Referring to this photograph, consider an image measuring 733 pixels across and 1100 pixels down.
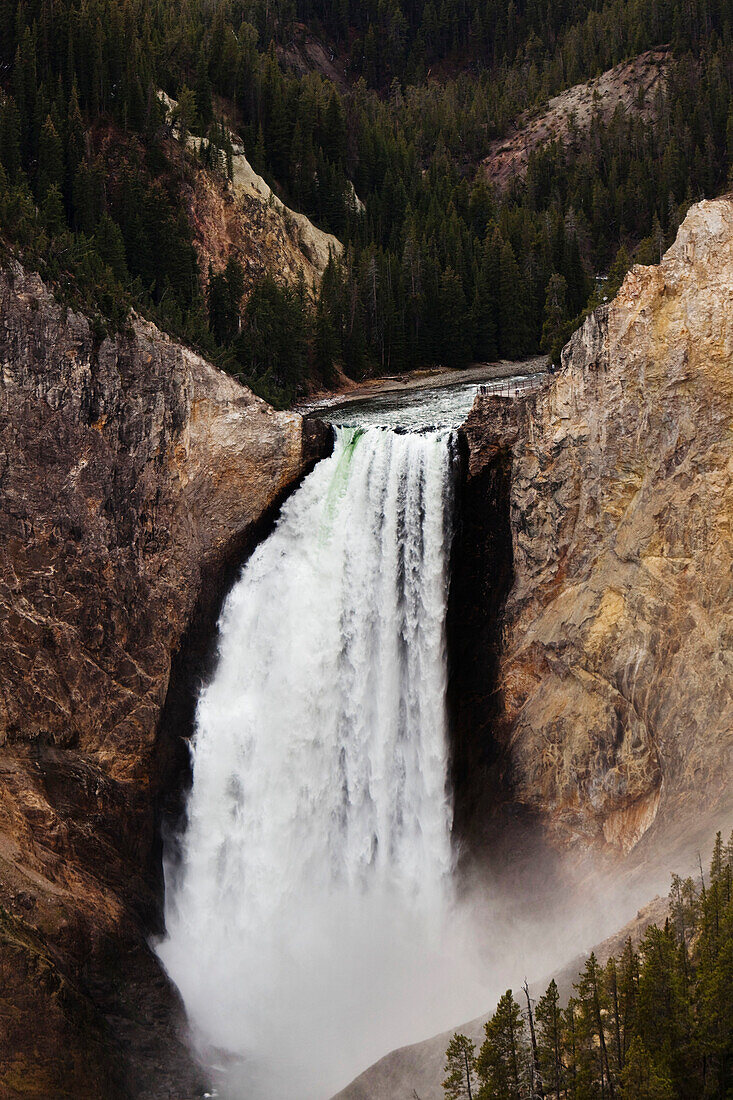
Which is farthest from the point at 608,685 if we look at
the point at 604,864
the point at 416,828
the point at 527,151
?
the point at 527,151

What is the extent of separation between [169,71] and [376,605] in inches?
1833

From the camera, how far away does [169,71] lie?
68125 millimetres

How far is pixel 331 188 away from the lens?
255 feet

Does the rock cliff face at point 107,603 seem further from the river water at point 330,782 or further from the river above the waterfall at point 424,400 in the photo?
the river above the waterfall at point 424,400

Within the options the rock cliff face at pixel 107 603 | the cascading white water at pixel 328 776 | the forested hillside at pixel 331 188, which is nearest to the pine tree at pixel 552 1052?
the cascading white water at pixel 328 776

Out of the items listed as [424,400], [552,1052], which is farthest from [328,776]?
[424,400]

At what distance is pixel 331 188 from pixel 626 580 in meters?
53.1

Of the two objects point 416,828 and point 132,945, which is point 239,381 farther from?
point 132,945

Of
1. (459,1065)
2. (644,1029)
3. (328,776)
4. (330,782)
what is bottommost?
(459,1065)

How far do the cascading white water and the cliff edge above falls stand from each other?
2.48 m

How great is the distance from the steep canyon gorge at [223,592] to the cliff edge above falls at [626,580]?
82mm

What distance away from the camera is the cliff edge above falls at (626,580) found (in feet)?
106

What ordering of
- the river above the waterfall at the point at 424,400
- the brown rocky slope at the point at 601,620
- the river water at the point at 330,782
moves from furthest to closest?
the river above the waterfall at the point at 424,400, the river water at the point at 330,782, the brown rocky slope at the point at 601,620

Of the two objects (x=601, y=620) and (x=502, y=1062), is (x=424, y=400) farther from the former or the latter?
(x=502, y=1062)
